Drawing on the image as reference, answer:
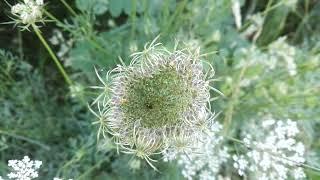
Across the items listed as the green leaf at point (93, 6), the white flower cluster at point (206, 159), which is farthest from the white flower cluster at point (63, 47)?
the white flower cluster at point (206, 159)

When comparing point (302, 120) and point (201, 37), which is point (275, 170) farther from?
point (201, 37)

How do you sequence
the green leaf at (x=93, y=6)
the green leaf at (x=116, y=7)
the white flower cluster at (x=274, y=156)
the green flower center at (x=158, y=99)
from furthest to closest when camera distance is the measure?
the green leaf at (x=116, y=7) → the green leaf at (x=93, y=6) → the white flower cluster at (x=274, y=156) → the green flower center at (x=158, y=99)

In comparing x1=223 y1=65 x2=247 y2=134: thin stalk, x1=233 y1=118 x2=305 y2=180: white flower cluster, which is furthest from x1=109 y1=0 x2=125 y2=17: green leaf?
x1=233 y1=118 x2=305 y2=180: white flower cluster

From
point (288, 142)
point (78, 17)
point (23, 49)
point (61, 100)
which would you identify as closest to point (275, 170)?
point (288, 142)

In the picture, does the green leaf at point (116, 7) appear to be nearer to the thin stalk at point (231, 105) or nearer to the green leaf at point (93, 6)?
the green leaf at point (93, 6)

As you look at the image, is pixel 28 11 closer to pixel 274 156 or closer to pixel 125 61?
pixel 125 61

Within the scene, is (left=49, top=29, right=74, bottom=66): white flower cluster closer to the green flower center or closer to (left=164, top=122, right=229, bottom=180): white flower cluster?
(left=164, top=122, right=229, bottom=180): white flower cluster

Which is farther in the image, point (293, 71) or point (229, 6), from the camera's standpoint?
point (229, 6)
